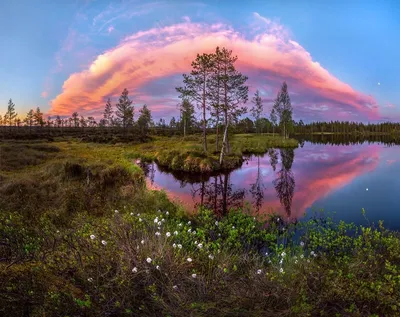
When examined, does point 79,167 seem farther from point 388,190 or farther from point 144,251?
point 388,190

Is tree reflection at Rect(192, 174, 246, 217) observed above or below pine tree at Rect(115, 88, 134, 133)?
below

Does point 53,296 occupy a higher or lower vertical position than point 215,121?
lower

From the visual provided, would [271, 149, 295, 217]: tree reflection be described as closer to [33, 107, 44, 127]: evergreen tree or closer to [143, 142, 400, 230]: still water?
[143, 142, 400, 230]: still water

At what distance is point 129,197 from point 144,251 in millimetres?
→ 8399

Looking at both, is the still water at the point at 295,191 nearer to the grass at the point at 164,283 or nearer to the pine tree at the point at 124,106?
the grass at the point at 164,283

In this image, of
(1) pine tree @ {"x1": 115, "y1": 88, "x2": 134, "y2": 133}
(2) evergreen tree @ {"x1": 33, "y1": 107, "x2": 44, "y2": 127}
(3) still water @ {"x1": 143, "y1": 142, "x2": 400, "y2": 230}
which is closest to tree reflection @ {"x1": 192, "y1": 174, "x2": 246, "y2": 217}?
(3) still water @ {"x1": 143, "y1": 142, "x2": 400, "y2": 230}

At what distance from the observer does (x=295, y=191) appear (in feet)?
67.1

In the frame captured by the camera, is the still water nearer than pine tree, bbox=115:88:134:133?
Yes

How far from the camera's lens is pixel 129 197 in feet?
44.7

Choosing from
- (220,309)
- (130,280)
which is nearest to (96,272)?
(130,280)

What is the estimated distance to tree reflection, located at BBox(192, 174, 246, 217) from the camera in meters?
16.0

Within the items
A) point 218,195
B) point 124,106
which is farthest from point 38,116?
point 218,195

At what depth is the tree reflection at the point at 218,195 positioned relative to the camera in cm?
1604

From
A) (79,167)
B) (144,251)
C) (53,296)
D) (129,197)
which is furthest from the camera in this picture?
(79,167)
